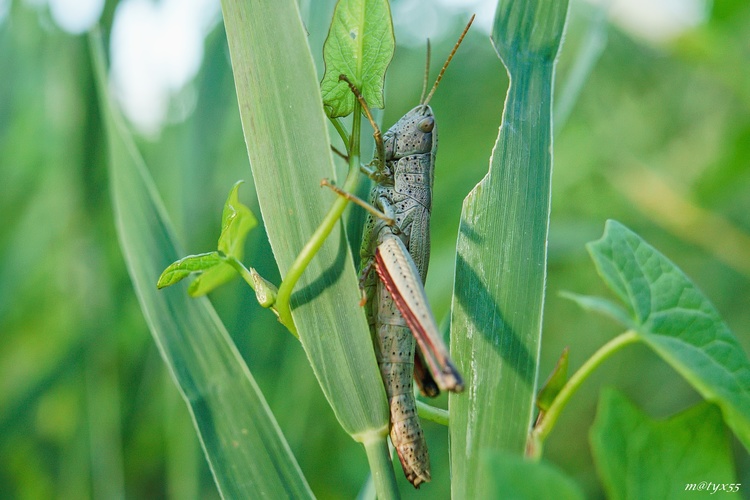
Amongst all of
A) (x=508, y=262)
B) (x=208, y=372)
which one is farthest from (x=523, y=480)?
(x=208, y=372)

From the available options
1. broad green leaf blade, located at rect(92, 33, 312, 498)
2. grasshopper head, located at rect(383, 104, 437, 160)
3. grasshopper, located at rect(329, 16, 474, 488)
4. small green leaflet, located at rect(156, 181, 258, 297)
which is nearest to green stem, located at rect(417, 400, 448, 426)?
grasshopper, located at rect(329, 16, 474, 488)

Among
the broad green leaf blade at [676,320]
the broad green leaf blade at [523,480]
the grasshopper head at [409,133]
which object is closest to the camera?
the broad green leaf blade at [523,480]

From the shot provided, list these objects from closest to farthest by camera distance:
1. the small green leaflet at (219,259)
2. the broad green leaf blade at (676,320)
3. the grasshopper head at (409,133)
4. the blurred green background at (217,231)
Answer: the broad green leaf blade at (676,320)
the small green leaflet at (219,259)
the grasshopper head at (409,133)
the blurred green background at (217,231)

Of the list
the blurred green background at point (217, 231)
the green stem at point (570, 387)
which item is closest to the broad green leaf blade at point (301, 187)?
the green stem at point (570, 387)

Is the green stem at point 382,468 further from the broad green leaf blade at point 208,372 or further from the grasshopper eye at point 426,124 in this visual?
the grasshopper eye at point 426,124

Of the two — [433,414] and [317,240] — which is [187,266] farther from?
[433,414]
